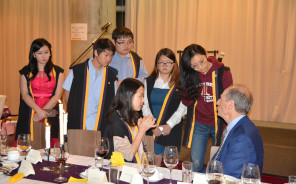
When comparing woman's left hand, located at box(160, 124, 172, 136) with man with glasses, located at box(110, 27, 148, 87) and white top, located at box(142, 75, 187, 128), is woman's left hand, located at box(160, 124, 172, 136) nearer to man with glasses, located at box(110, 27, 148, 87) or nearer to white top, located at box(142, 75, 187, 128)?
white top, located at box(142, 75, 187, 128)

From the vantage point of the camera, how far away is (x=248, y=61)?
20.7 feet

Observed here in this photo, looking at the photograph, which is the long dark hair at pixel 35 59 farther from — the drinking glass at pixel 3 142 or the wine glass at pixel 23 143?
the wine glass at pixel 23 143

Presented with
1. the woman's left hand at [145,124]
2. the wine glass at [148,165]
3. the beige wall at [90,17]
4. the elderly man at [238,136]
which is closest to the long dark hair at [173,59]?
the woman's left hand at [145,124]

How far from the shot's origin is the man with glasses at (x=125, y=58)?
11.8 ft

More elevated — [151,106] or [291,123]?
[151,106]

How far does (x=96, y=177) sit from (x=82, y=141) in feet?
3.47

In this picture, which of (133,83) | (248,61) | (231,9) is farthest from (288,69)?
(133,83)

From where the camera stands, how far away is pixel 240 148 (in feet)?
6.66

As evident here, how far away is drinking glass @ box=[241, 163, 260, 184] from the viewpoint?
162 centimetres

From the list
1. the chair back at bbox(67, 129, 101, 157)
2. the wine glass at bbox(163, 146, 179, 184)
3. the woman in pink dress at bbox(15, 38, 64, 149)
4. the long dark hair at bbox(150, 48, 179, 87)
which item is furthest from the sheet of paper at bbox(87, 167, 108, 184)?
the woman in pink dress at bbox(15, 38, 64, 149)

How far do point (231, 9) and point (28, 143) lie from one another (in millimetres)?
5154

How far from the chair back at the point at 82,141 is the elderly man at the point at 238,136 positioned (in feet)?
3.57

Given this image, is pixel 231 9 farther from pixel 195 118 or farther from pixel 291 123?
pixel 195 118

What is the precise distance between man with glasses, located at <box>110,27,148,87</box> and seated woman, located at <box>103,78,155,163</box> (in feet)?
3.66
